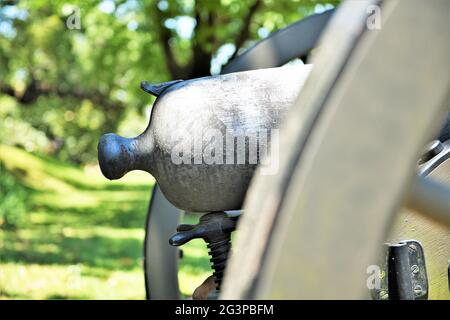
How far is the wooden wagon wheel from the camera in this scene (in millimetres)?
709

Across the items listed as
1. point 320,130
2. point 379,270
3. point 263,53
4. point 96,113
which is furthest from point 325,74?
point 96,113

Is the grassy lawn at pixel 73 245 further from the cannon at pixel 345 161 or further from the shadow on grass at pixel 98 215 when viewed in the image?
the cannon at pixel 345 161

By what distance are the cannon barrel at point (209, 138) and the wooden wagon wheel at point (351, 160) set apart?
0.93 meters

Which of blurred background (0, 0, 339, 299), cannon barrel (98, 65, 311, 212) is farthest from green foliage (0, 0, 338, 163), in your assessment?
cannon barrel (98, 65, 311, 212)

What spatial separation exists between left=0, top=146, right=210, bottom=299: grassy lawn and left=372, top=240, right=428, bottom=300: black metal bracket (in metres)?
3.19

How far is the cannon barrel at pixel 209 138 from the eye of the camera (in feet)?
5.56

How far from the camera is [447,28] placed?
737 millimetres

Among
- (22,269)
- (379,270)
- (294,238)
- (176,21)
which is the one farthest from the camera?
(176,21)

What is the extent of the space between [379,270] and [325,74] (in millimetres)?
1016

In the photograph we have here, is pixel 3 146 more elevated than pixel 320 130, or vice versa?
pixel 3 146

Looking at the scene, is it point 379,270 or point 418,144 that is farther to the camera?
point 379,270

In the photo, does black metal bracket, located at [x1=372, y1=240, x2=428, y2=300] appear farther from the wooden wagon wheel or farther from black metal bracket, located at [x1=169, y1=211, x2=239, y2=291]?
the wooden wagon wheel

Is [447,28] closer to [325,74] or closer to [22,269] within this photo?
[325,74]
